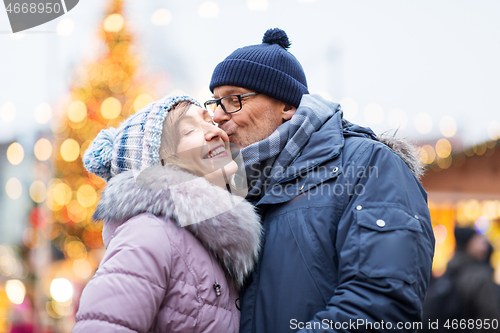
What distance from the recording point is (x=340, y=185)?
162 cm

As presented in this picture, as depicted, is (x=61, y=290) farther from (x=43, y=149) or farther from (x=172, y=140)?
(x=172, y=140)

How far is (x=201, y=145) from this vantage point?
1.77 meters

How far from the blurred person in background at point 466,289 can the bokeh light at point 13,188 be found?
1139 cm

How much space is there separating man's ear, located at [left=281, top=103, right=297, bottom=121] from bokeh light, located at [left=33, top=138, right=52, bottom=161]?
6.31m

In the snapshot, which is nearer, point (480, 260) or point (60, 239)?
point (480, 260)

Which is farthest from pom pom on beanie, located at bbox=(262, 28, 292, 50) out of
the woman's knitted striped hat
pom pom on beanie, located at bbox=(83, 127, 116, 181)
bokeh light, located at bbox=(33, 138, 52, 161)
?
bokeh light, located at bbox=(33, 138, 52, 161)

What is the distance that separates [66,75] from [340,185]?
27.3 feet

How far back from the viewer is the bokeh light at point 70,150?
8.16 metres

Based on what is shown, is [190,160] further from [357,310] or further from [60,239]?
[60,239]

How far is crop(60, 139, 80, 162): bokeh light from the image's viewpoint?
816cm

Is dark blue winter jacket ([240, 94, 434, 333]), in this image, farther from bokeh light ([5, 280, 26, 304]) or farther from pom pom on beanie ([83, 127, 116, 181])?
bokeh light ([5, 280, 26, 304])

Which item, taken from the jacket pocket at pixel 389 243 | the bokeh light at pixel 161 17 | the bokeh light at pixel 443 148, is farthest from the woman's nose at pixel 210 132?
the bokeh light at pixel 443 148

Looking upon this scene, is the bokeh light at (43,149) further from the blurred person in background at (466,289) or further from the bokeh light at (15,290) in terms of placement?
the blurred person in background at (466,289)

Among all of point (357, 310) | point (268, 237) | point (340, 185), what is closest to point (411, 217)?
point (340, 185)
